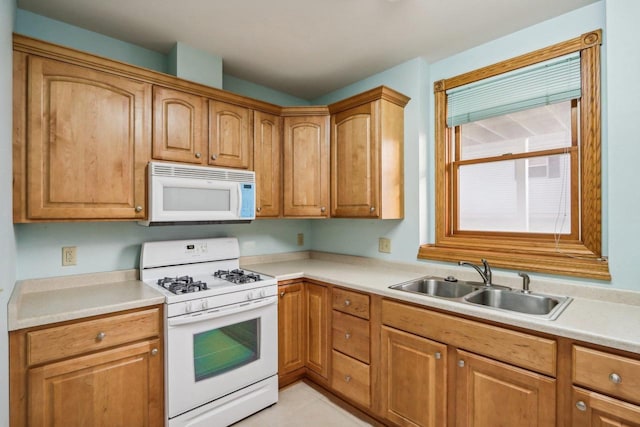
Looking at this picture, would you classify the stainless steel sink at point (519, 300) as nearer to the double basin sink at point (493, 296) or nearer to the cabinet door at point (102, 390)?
the double basin sink at point (493, 296)

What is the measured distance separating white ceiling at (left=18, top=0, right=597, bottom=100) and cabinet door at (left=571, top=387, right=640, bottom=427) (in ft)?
6.41

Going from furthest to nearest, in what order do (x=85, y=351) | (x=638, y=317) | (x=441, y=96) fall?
(x=441, y=96) → (x=85, y=351) → (x=638, y=317)

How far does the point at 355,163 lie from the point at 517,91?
115 cm

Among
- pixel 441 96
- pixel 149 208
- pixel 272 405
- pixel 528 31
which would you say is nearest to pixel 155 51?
pixel 149 208

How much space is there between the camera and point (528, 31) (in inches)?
77.9

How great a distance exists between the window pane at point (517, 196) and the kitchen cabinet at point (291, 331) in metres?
1.36

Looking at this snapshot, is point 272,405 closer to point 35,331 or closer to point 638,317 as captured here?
point 35,331

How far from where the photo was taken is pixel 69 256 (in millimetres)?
1958

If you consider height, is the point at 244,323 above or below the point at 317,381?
above

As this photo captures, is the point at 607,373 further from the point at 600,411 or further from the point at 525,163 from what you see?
the point at 525,163

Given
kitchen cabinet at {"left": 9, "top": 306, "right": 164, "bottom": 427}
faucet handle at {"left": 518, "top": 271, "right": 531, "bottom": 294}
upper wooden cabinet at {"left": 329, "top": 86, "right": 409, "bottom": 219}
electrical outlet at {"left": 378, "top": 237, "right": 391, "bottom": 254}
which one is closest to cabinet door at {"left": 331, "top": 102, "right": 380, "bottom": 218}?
upper wooden cabinet at {"left": 329, "top": 86, "right": 409, "bottom": 219}

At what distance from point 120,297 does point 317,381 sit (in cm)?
151

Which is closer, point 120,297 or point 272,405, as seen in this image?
point 120,297

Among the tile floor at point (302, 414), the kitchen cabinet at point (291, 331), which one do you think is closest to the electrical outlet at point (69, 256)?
the kitchen cabinet at point (291, 331)
